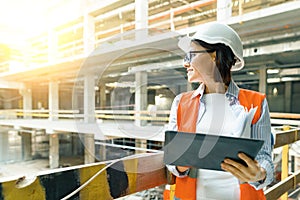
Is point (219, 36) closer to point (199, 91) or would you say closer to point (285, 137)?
point (199, 91)

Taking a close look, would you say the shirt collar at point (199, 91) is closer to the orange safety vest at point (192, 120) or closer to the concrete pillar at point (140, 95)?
the orange safety vest at point (192, 120)

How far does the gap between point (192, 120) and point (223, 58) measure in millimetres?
133

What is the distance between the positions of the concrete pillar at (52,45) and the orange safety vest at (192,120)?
17.5 ft

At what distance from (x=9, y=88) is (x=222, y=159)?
8.33 meters

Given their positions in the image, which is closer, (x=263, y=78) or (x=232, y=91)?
(x=232, y=91)

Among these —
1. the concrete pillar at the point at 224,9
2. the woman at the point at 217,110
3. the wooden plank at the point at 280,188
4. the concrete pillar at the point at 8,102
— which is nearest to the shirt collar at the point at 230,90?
the woman at the point at 217,110

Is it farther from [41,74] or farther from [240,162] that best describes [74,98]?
[41,74]

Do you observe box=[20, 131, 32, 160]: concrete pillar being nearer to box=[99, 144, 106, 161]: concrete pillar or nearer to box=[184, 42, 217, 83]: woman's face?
box=[99, 144, 106, 161]: concrete pillar

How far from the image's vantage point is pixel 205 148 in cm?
33

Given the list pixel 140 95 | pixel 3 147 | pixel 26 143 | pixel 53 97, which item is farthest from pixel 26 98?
pixel 140 95

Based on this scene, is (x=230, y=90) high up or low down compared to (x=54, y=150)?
up

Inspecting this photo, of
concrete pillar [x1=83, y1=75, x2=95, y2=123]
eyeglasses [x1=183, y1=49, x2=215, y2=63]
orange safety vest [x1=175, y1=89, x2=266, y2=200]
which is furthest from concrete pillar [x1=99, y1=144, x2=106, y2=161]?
eyeglasses [x1=183, y1=49, x2=215, y2=63]

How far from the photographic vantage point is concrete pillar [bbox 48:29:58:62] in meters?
5.25

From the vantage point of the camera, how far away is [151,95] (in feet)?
1.85
